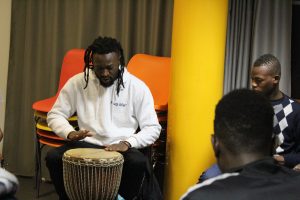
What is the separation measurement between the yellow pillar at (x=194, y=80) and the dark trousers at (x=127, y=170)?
0.37m

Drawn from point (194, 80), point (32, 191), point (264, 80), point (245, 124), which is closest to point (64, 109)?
point (194, 80)

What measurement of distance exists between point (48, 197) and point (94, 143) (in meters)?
0.93

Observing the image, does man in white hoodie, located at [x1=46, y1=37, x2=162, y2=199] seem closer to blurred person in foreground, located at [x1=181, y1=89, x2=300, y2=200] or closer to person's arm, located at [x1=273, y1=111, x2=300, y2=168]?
person's arm, located at [x1=273, y1=111, x2=300, y2=168]

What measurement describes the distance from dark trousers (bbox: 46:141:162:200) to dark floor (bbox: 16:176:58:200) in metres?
0.75

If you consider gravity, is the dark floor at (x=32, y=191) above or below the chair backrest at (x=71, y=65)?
below

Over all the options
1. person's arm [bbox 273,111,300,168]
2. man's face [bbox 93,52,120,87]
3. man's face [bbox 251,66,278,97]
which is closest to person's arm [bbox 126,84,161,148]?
man's face [bbox 93,52,120,87]

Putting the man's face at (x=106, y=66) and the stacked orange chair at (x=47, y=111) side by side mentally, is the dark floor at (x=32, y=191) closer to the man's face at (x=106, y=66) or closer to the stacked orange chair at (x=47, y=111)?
the stacked orange chair at (x=47, y=111)

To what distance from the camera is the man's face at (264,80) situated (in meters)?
2.96

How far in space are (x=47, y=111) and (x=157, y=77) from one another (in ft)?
2.93

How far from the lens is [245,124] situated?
57.4 inches

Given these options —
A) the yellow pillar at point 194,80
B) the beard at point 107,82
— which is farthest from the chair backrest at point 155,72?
the beard at point 107,82

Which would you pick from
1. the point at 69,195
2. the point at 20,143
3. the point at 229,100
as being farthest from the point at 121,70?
the point at 229,100

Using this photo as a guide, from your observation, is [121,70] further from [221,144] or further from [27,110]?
[221,144]

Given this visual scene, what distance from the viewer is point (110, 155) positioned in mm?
2988
